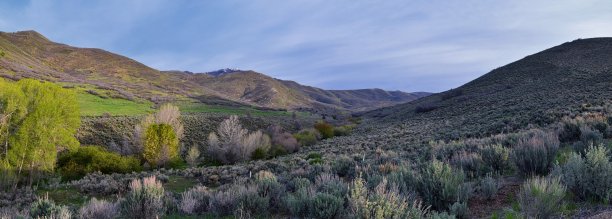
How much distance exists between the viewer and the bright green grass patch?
64.3 m

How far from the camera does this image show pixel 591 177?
648cm

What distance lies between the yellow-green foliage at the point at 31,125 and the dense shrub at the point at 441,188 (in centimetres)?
3695

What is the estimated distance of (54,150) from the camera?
3541 centimetres

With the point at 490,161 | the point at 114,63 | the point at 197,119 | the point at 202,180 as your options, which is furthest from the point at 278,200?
the point at 114,63

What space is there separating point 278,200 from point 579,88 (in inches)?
1935

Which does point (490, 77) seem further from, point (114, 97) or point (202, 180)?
point (114, 97)

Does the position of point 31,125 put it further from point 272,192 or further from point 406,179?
point 406,179

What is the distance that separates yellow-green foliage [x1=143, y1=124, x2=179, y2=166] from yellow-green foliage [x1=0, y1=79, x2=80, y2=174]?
7753 millimetres

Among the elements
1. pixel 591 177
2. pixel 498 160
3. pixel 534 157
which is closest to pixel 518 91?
pixel 498 160

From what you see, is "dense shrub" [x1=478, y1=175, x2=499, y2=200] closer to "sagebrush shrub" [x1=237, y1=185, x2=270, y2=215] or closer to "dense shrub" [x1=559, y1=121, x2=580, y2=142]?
"sagebrush shrub" [x1=237, y1=185, x2=270, y2=215]

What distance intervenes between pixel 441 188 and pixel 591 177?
2.42 metres

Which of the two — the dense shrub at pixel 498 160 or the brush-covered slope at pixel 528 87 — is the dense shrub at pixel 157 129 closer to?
the brush-covered slope at pixel 528 87

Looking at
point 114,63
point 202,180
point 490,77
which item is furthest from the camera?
point 114,63

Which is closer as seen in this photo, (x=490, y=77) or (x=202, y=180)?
(x=202, y=180)
